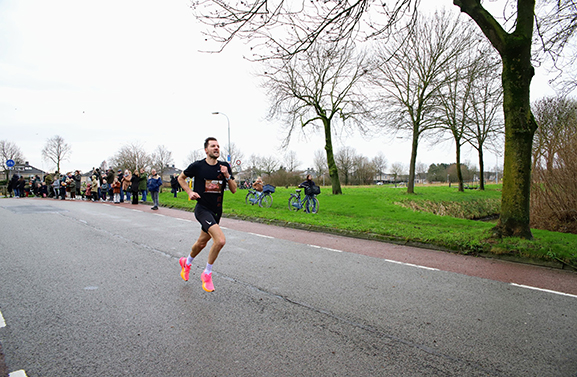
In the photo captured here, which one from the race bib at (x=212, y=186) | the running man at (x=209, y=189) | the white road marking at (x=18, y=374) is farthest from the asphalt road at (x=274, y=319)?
the race bib at (x=212, y=186)

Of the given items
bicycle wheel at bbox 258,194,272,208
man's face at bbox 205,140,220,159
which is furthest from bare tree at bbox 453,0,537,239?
bicycle wheel at bbox 258,194,272,208

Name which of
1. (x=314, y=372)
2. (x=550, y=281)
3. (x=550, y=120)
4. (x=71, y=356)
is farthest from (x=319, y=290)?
(x=550, y=120)

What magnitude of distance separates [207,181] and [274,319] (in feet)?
6.92

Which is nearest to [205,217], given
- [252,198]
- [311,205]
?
[311,205]

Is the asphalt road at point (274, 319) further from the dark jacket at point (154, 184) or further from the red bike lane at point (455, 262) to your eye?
the dark jacket at point (154, 184)

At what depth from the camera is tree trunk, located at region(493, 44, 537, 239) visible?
7523 millimetres

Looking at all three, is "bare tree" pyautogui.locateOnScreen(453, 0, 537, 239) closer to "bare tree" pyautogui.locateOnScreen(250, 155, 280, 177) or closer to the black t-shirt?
the black t-shirt

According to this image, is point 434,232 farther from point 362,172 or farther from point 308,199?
point 362,172

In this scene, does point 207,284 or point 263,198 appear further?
point 263,198

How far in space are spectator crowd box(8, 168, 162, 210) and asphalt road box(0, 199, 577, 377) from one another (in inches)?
466

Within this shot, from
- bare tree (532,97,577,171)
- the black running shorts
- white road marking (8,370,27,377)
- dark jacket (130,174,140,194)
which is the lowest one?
white road marking (8,370,27,377)

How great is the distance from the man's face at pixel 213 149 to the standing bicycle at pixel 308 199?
31.5 feet

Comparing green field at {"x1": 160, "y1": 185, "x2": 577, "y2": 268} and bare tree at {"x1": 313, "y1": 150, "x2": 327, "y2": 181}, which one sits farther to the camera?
bare tree at {"x1": 313, "y1": 150, "x2": 327, "y2": 181}

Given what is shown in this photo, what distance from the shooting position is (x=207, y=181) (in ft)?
15.8
